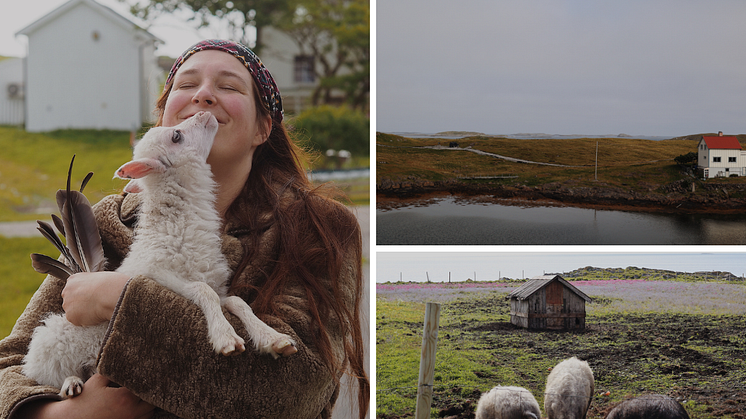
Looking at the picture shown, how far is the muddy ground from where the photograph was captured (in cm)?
220

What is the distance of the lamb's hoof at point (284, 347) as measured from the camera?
40.3 inches

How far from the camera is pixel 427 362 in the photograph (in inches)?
88.0

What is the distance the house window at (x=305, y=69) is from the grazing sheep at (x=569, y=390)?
20.2 feet

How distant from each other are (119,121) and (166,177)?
6.61 meters

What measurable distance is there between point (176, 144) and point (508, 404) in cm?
175

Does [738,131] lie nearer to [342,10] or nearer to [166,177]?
[166,177]

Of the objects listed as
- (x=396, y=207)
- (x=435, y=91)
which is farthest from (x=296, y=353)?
(x=435, y=91)

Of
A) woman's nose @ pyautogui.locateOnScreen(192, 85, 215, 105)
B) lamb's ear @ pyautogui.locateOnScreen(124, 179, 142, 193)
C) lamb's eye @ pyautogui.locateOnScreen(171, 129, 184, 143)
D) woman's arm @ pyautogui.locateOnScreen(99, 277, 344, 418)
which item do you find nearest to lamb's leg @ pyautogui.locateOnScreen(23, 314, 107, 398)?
woman's arm @ pyautogui.locateOnScreen(99, 277, 344, 418)

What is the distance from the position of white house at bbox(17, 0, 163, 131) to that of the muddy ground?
20.1 ft

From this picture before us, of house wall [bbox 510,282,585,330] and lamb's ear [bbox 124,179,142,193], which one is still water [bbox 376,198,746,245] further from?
lamb's ear [bbox 124,179,142,193]

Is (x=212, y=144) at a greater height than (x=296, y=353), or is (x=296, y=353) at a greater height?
(x=212, y=144)

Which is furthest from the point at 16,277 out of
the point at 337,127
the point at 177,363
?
the point at 177,363

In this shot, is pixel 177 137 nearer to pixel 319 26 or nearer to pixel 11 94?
pixel 319 26

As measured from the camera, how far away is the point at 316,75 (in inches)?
295
